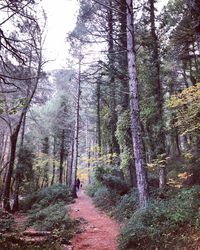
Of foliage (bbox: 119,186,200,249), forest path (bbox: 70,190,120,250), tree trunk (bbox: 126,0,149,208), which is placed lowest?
forest path (bbox: 70,190,120,250)

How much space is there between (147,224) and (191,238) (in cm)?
185

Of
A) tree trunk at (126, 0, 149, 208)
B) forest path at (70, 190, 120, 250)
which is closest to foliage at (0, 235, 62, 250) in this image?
forest path at (70, 190, 120, 250)

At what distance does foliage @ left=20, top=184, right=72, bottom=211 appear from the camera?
1800cm

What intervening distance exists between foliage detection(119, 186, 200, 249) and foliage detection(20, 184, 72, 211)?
10564 millimetres

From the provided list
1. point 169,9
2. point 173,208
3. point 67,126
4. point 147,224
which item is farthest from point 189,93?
point 67,126

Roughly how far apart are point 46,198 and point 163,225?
12.4 meters

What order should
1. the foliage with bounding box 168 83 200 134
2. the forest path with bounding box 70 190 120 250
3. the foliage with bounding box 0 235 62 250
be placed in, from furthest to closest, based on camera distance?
the foliage with bounding box 168 83 200 134 → the forest path with bounding box 70 190 120 250 → the foliage with bounding box 0 235 62 250

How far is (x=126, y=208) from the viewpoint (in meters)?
12.1

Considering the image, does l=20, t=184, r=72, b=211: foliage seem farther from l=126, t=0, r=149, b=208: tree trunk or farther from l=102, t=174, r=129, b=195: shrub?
l=126, t=0, r=149, b=208: tree trunk

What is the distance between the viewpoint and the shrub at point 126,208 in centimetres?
1138

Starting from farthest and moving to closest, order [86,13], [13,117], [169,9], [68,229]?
[13,117] < [169,9] < [86,13] < [68,229]

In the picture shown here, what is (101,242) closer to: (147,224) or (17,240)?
(147,224)

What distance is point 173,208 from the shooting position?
826 centimetres

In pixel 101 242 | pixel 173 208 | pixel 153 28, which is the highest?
pixel 153 28
